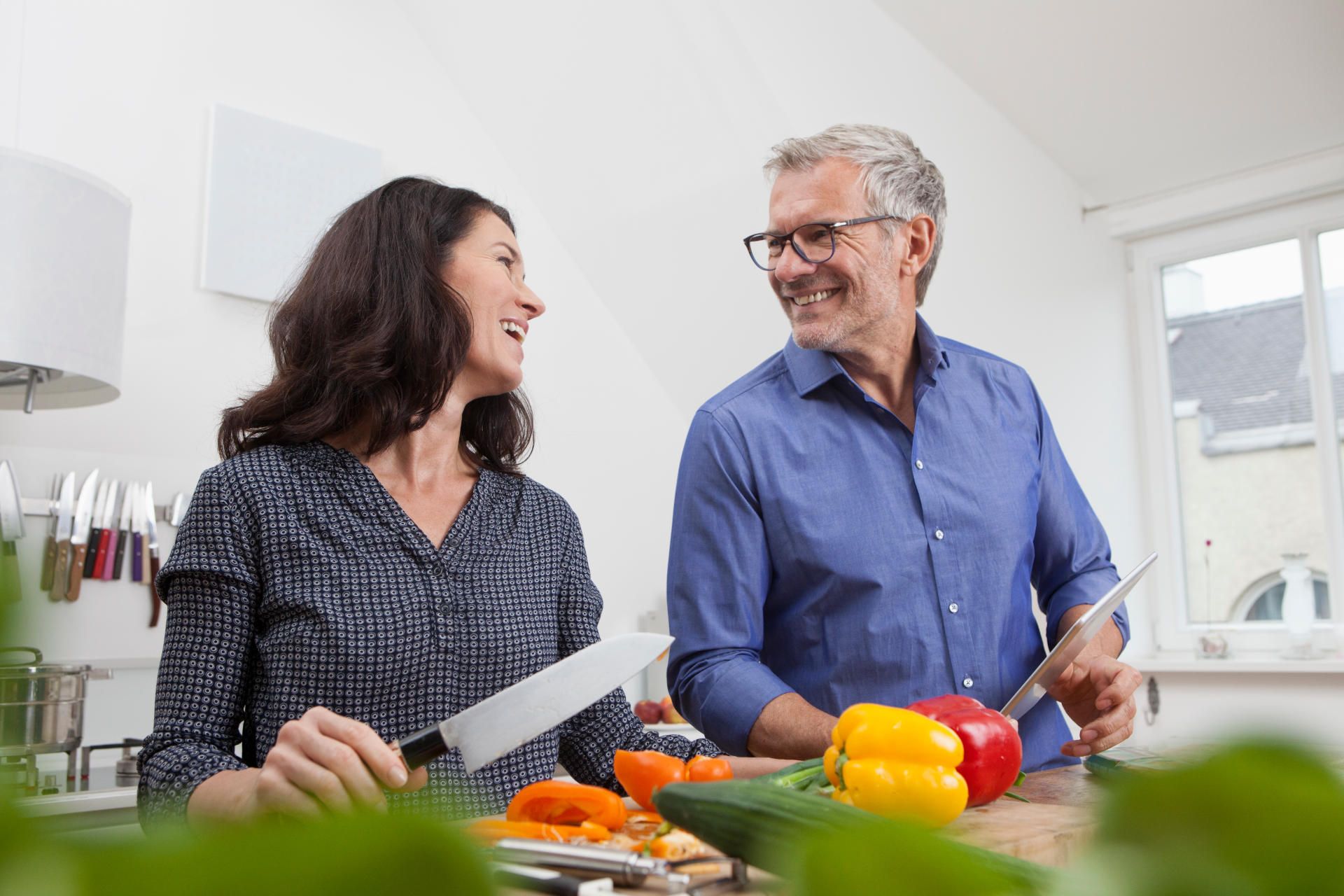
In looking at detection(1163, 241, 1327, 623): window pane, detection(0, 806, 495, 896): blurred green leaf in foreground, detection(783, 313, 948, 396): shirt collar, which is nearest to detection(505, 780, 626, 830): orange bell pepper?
detection(0, 806, 495, 896): blurred green leaf in foreground

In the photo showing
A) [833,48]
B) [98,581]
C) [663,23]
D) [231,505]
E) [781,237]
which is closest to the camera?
[231,505]

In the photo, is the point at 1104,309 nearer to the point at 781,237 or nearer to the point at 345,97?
the point at 345,97

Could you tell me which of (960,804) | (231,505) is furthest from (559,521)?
(960,804)

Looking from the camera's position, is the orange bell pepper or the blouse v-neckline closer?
the orange bell pepper

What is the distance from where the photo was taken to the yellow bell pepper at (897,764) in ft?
2.32

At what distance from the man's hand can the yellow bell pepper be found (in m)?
0.40

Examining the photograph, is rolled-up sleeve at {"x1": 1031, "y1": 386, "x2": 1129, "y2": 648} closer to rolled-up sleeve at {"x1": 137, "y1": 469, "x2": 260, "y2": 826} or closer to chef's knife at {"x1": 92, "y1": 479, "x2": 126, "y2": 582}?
rolled-up sleeve at {"x1": 137, "y1": 469, "x2": 260, "y2": 826}

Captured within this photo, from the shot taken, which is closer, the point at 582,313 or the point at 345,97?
the point at 345,97

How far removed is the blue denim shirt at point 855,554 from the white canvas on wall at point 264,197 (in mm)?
1771

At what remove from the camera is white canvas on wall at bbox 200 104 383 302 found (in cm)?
282

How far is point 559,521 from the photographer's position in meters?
1.33

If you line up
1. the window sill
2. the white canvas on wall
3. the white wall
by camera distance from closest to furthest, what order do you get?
the white wall → the white canvas on wall → the window sill

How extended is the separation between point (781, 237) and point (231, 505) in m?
0.82

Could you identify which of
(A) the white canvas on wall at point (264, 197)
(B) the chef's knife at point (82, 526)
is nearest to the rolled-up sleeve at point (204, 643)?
(B) the chef's knife at point (82, 526)
